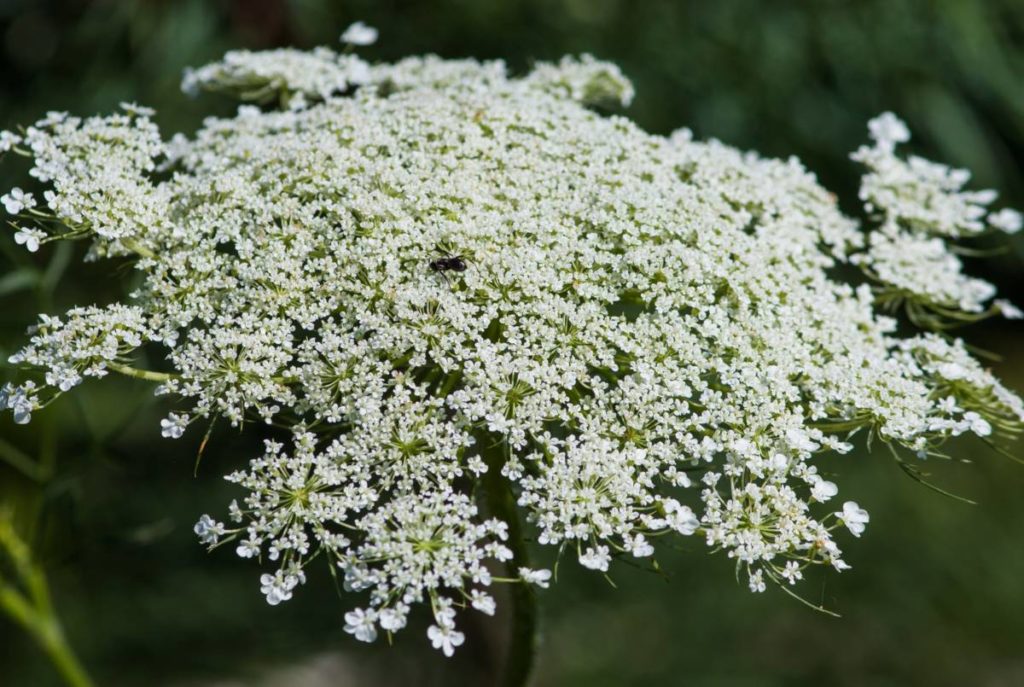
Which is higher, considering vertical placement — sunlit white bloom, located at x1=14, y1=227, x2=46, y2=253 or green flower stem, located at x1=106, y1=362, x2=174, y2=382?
sunlit white bloom, located at x1=14, y1=227, x2=46, y2=253

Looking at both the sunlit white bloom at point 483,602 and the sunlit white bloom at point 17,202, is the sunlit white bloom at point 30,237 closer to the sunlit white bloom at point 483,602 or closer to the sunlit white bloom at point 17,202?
the sunlit white bloom at point 17,202

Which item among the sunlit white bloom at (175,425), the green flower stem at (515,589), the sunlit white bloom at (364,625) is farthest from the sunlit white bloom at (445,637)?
the sunlit white bloom at (175,425)

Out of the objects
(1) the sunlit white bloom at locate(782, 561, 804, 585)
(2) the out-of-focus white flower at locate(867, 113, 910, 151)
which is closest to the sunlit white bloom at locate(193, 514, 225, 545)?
(1) the sunlit white bloom at locate(782, 561, 804, 585)

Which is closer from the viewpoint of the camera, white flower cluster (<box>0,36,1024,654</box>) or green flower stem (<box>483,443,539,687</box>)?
white flower cluster (<box>0,36,1024,654</box>)

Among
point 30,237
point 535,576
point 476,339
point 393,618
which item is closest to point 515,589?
point 535,576

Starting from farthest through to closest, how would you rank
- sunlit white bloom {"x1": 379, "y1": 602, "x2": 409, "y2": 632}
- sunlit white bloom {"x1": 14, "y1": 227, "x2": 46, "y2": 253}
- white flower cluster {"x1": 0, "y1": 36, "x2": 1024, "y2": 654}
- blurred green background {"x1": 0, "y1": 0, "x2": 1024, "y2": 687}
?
blurred green background {"x1": 0, "y1": 0, "x2": 1024, "y2": 687} < sunlit white bloom {"x1": 14, "y1": 227, "x2": 46, "y2": 253} < white flower cluster {"x1": 0, "y1": 36, "x2": 1024, "y2": 654} < sunlit white bloom {"x1": 379, "y1": 602, "x2": 409, "y2": 632}

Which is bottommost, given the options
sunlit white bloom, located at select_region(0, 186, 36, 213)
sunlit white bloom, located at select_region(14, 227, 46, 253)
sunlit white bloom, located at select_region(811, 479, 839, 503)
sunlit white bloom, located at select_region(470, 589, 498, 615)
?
sunlit white bloom, located at select_region(470, 589, 498, 615)

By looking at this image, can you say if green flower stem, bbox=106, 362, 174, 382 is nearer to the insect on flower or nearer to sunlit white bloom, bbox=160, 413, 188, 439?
sunlit white bloom, bbox=160, 413, 188, 439
